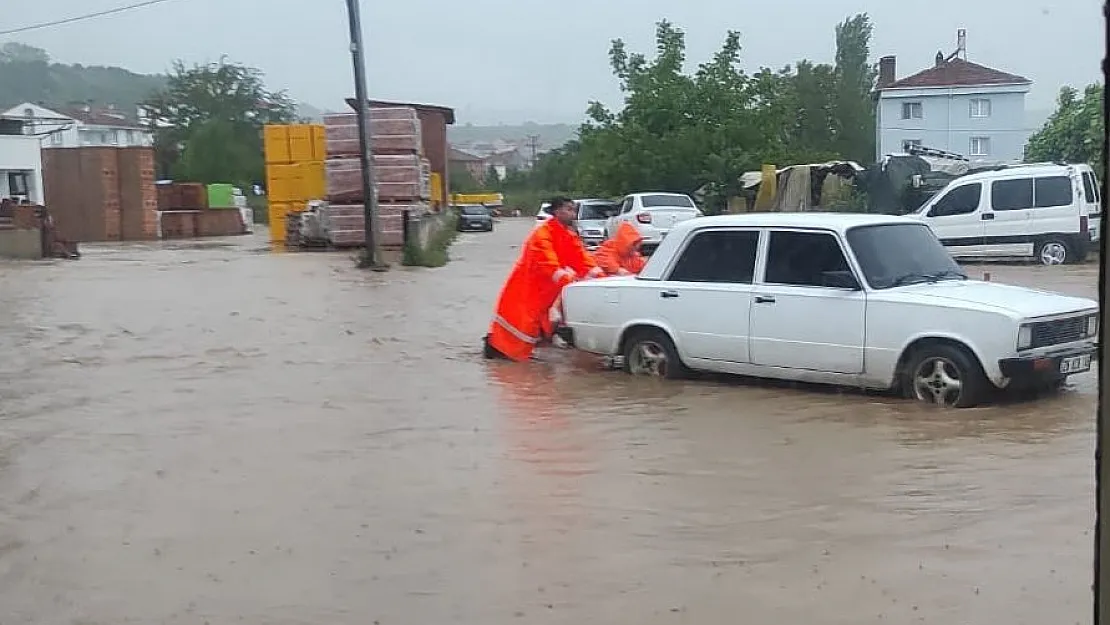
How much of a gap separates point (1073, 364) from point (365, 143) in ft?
57.6

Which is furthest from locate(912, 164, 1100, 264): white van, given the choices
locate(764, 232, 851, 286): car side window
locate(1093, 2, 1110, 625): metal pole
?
locate(1093, 2, 1110, 625): metal pole

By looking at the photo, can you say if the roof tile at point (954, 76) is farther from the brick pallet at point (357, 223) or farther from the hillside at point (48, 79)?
the hillside at point (48, 79)

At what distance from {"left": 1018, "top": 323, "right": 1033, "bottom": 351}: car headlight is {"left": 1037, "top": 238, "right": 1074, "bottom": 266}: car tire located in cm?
1070

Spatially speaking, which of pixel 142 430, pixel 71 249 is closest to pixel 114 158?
pixel 71 249

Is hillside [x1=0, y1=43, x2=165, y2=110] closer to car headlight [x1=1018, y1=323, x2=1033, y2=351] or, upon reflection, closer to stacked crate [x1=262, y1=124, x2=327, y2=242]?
stacked crate [x1=262, y1=124, x2=327, y2=242]

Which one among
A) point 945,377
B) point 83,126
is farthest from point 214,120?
point 945,377

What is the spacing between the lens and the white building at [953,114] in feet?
84.6

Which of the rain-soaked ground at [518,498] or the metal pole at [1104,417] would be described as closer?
the metal pole at [1104,417]

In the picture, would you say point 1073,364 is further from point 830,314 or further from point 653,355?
point 653,355

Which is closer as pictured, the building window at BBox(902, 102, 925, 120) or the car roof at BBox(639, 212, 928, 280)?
the car roof at BBox(639, 212, 928, 280)

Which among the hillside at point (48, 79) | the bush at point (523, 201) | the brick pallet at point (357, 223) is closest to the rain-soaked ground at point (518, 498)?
the brick pallet at point (357, 223)

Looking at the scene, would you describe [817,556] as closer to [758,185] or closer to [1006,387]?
[1006,387]

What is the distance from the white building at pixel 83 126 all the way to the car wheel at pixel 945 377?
156 feet

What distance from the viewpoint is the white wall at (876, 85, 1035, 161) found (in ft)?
85.9
